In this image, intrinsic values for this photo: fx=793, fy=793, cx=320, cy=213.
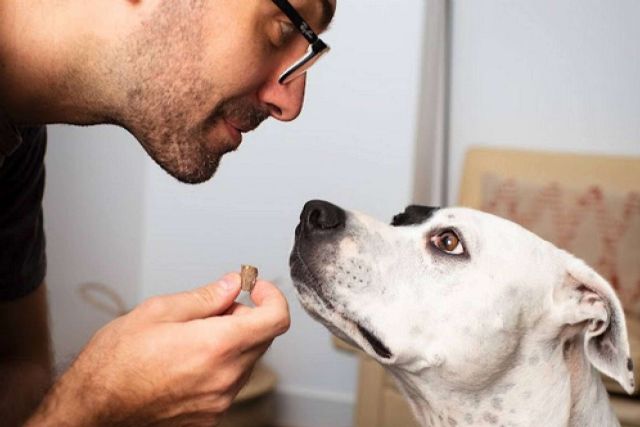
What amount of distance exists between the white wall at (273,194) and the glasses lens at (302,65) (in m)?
1.72

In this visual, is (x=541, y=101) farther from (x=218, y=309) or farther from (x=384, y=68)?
(x=218, y=309)

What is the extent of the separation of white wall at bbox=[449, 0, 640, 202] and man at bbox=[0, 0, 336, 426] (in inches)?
90.9

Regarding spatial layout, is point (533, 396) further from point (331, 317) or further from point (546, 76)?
point (546, 76)

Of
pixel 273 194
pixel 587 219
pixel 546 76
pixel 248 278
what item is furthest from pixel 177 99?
pixel 546 76

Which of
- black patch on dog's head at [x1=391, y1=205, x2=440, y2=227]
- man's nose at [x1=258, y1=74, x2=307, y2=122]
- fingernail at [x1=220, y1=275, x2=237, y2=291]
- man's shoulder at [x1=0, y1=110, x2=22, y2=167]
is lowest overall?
fingernail at [x1=220, y1=275, x2=237, y2=291]

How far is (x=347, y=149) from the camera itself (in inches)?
128

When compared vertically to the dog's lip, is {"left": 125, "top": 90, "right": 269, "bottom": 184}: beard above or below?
above

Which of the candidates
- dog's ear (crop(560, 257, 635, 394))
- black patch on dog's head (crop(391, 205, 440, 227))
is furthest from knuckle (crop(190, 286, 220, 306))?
dog's ear (crop(560, 257, 635, 394))

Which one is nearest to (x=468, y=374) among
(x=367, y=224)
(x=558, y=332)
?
(x=558, y=332)

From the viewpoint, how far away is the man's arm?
145 cm

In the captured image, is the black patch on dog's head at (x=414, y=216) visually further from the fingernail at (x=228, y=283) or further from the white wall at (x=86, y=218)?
the white wall at (x=86, y=218)

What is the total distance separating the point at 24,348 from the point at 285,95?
2.58ft

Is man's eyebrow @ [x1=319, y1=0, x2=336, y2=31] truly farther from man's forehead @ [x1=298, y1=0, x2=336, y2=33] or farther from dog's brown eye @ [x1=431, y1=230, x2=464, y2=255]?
dog's brown eye @ [x1=431, y1=230, x2=464, y2=255]

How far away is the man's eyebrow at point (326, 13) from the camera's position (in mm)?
1439
